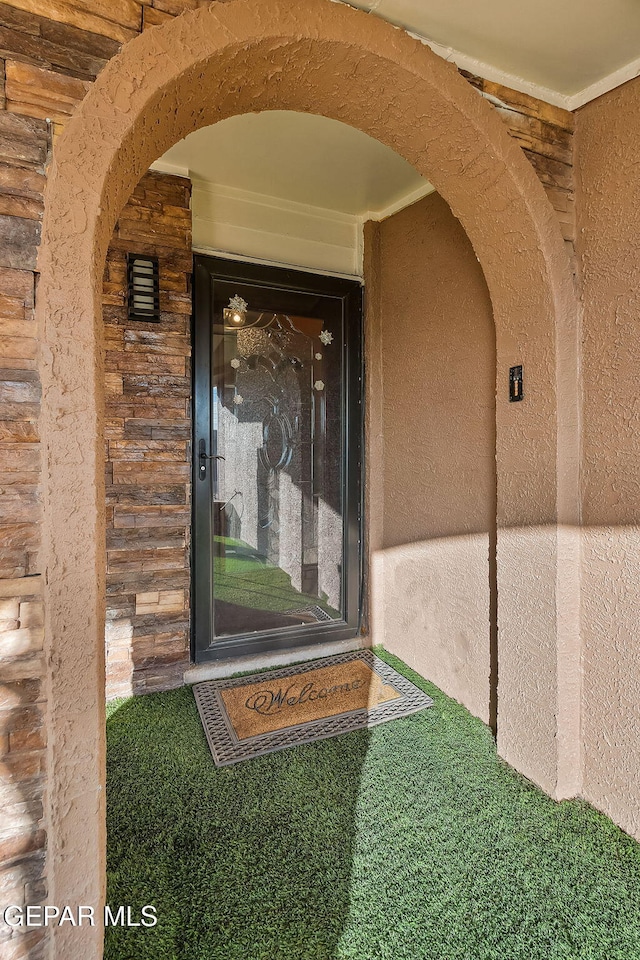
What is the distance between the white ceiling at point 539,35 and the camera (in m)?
1.40

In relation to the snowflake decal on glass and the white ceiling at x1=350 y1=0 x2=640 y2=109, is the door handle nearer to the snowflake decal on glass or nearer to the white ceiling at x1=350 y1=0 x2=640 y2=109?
the snowflake decal on glass

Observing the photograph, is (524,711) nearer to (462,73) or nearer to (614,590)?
(614,590)

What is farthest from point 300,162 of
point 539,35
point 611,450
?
point 611,450

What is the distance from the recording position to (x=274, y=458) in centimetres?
287

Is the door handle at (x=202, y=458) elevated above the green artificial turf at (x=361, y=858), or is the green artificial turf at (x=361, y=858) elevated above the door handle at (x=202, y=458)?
the door handle at (x=202, y=458)

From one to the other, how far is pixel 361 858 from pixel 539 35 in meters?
2.54

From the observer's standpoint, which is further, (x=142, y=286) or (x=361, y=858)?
(x=142, y=286)

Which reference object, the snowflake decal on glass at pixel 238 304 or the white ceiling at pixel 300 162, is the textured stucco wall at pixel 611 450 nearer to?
the white ceiling at pixel 300 162

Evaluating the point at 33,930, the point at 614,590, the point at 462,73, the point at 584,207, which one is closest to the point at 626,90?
the point at 584,207

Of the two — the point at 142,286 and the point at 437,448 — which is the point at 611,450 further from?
the point at 142,286

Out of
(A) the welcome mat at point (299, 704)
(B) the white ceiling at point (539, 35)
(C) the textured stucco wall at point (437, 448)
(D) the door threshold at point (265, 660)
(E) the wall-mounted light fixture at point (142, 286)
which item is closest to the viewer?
(B) the white ceiling at point (539, 35)

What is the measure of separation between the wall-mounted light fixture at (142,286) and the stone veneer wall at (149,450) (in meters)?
0.03

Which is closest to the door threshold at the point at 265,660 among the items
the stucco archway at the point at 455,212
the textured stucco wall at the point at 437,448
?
the textured stucco wall at the point at 437,448

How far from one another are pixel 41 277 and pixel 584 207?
1685 millimetres
